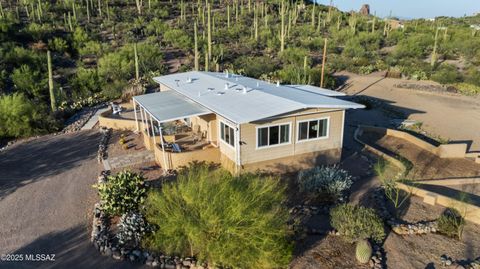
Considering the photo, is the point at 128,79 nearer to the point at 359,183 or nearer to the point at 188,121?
the point at 188,121

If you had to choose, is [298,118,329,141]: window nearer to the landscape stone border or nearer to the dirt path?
the landscape stone border

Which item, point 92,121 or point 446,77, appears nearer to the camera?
point 92,121

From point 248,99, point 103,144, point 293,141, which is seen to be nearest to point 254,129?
point 293,141

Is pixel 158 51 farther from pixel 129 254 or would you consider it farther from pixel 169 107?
pixel 129 254

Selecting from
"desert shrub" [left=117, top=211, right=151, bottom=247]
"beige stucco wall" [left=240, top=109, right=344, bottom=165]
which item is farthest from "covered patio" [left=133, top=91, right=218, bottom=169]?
"desert shrub" [left=117, top=211, right=151, bottom=247]

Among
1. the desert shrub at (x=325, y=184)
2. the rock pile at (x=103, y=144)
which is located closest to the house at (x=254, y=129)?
the desert shrub at (x=325, y=184)

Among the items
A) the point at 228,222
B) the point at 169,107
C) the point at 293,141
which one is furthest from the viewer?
the point at 169,107

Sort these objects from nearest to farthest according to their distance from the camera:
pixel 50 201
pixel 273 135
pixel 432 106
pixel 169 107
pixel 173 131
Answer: pixel 50 201, pixel 273 135, pixel 169 107, pixel 173 131, pixel 432 106
